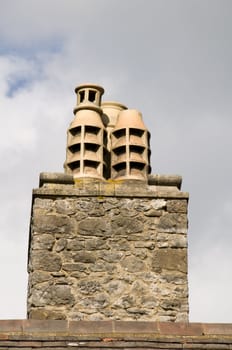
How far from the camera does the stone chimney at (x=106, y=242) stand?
938cm

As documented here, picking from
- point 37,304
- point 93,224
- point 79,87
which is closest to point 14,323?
point 37,304

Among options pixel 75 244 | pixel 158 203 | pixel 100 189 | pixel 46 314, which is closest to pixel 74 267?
pixel 75 244

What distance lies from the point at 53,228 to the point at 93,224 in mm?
407

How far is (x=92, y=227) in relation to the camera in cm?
973

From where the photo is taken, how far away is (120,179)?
33.5 feet

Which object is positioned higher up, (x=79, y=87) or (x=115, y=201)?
(x=79, y=87)

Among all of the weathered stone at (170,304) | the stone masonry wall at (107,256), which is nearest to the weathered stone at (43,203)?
the stone masonry wall at (107,256)

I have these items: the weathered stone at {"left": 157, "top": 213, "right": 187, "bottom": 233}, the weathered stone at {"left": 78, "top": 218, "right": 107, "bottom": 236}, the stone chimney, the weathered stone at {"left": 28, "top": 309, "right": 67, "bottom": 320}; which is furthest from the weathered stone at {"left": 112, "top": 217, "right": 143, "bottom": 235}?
the weathered stone at {"left": 28, "top": 309, "right": 67, "bottom": 320}

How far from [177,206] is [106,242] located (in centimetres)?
87

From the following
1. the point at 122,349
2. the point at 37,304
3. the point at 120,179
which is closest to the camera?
the point at 122,349

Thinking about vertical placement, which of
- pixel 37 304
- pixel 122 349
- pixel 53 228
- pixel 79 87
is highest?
pixel 79 87

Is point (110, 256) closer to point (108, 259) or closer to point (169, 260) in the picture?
point (108, 259)

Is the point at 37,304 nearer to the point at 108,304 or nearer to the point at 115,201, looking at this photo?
the point at 108,304

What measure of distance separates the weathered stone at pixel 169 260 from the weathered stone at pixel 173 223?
0.23 meters
